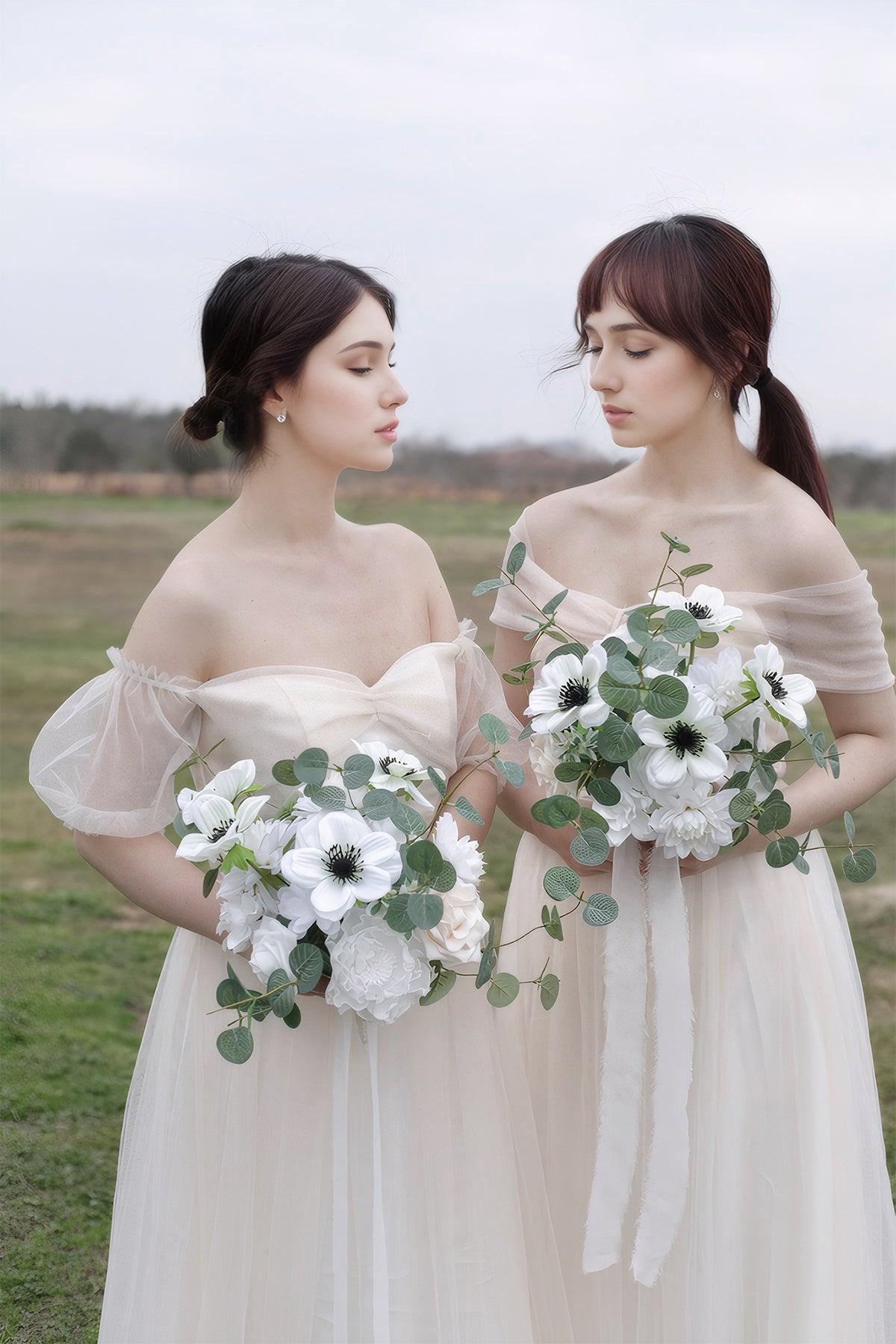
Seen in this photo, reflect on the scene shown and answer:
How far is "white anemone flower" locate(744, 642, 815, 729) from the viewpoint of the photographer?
194 centimetres

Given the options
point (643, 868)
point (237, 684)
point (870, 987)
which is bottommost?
point (870, 987)

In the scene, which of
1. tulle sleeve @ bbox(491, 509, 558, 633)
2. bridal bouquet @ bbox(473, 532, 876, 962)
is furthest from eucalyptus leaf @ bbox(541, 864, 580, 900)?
tulle sleeve @ bbox(491, 509, 558, 633)

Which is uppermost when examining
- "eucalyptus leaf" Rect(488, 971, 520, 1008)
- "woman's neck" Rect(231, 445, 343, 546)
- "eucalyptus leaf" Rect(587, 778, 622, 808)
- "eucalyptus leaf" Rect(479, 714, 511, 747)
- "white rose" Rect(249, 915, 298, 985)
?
"woman's neck" Rect(231, 445, 343, 546)

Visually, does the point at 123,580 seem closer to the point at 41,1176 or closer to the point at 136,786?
the point at 41,1176

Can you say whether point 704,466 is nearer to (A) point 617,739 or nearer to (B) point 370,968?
(A) point 617,739

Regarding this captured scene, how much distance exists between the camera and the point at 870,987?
18.9ft

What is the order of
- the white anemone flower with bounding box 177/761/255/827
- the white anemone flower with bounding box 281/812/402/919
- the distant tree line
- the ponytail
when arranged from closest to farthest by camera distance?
the white anemone flower with bounding box 281/812/402/919 → the white anemone flower with bounding box 177/761/255/827 → the ponytail → the distant tree line

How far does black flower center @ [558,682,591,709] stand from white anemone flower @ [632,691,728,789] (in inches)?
3.3

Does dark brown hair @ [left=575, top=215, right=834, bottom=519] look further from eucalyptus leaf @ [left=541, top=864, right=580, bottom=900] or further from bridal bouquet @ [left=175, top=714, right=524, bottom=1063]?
eucalyptus leaf @ [left=541, top=864, right=580, bottom=900]

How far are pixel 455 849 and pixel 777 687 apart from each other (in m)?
0.58

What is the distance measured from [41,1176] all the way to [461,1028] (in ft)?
7.87

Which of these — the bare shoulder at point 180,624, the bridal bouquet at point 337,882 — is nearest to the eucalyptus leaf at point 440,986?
the bridal bouquet at point 337,882

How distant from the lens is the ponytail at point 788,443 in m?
2.51

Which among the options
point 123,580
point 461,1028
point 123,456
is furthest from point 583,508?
point 123,580
